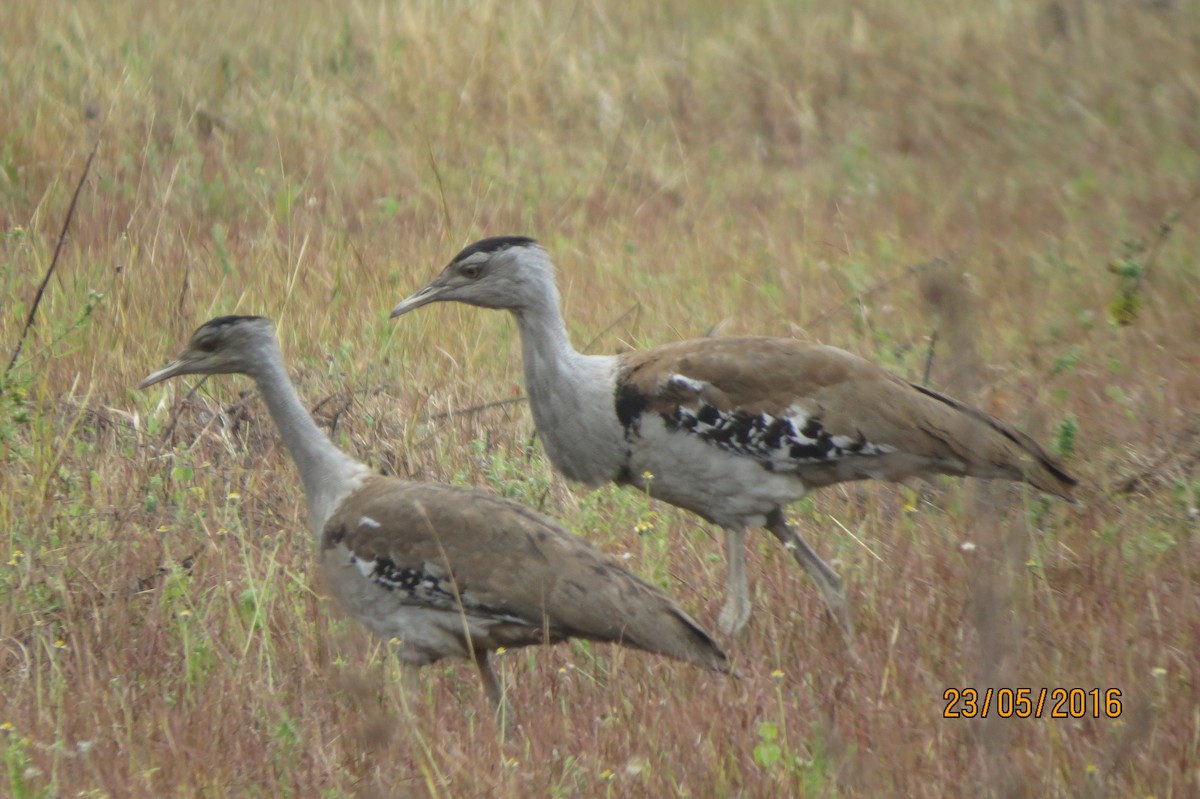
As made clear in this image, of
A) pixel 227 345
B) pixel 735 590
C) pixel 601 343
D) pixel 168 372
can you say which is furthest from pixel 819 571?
pixel 601 343

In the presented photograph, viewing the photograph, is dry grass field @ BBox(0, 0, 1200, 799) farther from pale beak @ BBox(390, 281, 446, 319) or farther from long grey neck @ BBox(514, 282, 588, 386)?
pale beak @ BBox(390, 281, 446, 319)

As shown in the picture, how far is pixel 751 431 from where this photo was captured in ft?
18.0

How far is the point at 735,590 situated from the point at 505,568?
3.06 ft

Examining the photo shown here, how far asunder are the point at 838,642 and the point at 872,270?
14.2 feet

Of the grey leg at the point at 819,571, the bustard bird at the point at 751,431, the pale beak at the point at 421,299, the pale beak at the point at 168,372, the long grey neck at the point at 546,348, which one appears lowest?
the grey leg at the point at 819,571

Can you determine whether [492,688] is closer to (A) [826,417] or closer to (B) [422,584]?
(B) [422,584]

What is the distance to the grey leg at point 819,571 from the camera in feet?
16.4

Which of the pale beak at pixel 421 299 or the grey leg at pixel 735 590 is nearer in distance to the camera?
the grey leg at pixel 735 590

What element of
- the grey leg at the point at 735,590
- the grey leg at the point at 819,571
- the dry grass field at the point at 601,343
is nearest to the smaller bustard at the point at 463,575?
the dry grass field at the point at 601,343

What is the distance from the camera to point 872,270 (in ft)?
29.3

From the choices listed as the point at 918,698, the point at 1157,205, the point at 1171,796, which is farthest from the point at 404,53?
the point at 1171,796
